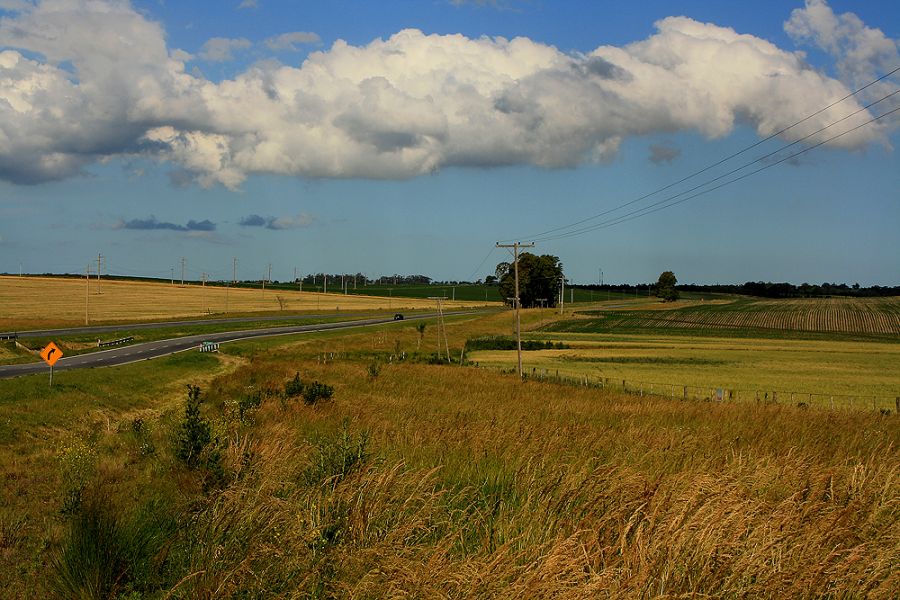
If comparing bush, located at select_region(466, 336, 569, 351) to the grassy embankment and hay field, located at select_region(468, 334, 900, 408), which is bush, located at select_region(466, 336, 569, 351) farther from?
the grassy embankment

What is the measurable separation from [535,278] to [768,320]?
6693cm

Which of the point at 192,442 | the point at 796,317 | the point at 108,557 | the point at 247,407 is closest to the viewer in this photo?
the point at 108,557

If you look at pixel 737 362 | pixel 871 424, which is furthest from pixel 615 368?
pixel 871 424

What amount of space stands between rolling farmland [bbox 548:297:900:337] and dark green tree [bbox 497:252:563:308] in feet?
106

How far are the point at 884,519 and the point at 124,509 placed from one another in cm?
788

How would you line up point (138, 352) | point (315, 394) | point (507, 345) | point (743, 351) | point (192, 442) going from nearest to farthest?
point (192, 442) < point (315, 394) < point (138, 352) < point (743, 351) < point (507, 345)

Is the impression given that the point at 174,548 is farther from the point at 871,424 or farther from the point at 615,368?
the point at 615,368

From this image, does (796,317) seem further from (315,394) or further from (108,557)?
(108,557)

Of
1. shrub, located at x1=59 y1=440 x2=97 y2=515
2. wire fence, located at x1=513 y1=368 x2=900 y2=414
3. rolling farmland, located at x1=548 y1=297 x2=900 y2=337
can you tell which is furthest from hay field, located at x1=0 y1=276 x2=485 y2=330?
shrub, located at x1=59 y1=440 x2=97 y2=515

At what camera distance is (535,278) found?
173m

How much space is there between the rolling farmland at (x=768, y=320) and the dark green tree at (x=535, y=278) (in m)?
32.4

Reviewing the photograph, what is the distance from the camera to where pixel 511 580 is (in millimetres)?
5316

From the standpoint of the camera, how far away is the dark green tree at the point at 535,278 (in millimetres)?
168337

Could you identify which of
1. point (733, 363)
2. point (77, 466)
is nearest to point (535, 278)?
point (733, 363)
